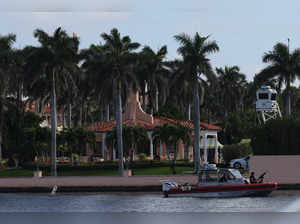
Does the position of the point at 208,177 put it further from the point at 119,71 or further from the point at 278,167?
the point at 119,71

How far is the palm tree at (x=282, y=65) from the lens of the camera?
226ft

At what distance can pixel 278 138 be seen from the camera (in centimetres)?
5650

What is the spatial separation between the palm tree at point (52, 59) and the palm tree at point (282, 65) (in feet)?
68.4

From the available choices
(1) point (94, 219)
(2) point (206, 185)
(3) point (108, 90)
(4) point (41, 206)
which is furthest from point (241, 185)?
(1) point (94, 219)

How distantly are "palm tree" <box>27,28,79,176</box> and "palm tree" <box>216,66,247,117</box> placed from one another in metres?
57.2

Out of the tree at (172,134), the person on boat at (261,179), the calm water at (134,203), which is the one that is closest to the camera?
the calm water at (134,203)

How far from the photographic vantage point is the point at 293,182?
5416 centimetres

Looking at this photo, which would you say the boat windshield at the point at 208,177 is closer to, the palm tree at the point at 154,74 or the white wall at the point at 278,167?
the white wall at the point at 278,167

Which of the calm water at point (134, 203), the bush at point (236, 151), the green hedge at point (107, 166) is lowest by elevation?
the calm water at point (134, 203)

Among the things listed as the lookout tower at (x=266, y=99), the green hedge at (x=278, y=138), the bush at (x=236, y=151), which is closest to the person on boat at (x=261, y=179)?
the green hedge at (x=278, y=138)

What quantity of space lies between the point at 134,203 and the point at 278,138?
58.3 ft

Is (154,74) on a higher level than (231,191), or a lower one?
higher

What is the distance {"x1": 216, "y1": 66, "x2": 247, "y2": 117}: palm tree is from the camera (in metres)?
123

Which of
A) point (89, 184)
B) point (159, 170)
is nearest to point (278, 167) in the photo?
point (89, 184)
